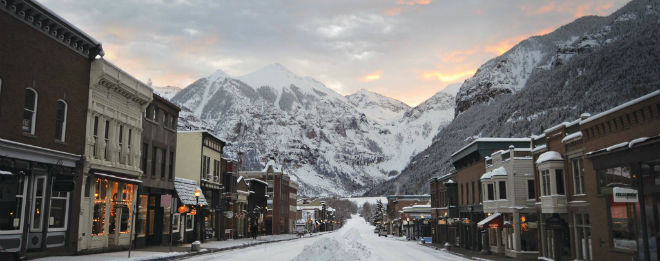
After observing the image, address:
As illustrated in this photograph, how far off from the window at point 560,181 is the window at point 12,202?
87.2 ft

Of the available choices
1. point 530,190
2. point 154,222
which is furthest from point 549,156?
point 154,222

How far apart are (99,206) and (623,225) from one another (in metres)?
27.5

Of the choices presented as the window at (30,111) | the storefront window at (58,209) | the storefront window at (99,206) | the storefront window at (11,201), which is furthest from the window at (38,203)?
the storefront window at (99,206)

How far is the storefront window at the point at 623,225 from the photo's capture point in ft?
69.2

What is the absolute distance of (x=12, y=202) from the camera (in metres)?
23.1

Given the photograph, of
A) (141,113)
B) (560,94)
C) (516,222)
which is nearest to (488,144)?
(516,222)

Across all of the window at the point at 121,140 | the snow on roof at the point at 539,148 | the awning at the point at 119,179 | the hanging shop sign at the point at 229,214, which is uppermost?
the window at the point at 121,140

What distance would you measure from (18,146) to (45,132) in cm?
254

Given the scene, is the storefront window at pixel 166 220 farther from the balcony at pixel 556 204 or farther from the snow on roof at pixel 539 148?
the balcony at pixel 556 204

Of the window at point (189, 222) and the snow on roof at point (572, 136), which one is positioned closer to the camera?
the snow on roof at point (572, 136)

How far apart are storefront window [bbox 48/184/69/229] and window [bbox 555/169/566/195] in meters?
26.0

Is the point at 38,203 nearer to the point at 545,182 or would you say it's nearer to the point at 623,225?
the point at 623,225

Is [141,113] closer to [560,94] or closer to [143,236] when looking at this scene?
[143,236]

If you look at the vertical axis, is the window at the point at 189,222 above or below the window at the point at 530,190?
below
